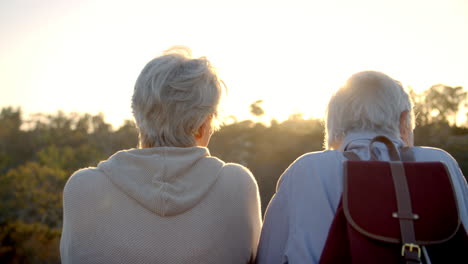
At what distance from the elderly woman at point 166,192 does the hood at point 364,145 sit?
487mm

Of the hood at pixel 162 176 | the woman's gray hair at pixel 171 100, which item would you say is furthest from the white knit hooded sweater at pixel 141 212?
the woman's gray hair at pixel 171 100

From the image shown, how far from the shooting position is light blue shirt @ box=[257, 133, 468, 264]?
1.67m

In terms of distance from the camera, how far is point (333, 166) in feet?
5.70

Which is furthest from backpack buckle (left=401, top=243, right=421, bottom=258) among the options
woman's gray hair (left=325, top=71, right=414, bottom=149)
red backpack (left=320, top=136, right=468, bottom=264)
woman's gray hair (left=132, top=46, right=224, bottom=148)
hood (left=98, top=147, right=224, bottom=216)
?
woman's gray hair (left=132, top=46, right=224, bottom=148)

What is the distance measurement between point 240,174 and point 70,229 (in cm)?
77

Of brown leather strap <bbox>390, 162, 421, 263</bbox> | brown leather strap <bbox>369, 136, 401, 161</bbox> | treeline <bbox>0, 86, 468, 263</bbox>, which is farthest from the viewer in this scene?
treeline <bbox>0, 86, 468, 263</bbox>

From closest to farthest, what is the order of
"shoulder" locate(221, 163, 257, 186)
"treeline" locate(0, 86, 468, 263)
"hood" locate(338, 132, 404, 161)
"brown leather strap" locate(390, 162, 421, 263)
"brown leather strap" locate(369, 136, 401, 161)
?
"brown leather strap" locate(390, 162, 421, 263) < "brown leather strap" locate(369, 136, 401, 161) < "hood" locate(338, 132, 404, 161) < "shoulder" locate(221, 163, 257, 186) < "treeline" locate(0, 86, 468, 263)

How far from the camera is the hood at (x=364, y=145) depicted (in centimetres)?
173

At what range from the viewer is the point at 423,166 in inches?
59.5

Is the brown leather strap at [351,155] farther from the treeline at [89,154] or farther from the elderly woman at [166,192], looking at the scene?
the treeline at [89,154]

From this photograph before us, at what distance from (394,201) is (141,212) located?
3.24ft

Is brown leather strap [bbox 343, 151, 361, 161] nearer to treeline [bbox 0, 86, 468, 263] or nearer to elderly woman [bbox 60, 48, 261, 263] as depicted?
elderly woman [bbox 60, 48, 261, 263]

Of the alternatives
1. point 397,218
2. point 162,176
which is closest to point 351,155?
point 397,218

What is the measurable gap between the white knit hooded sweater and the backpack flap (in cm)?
62
